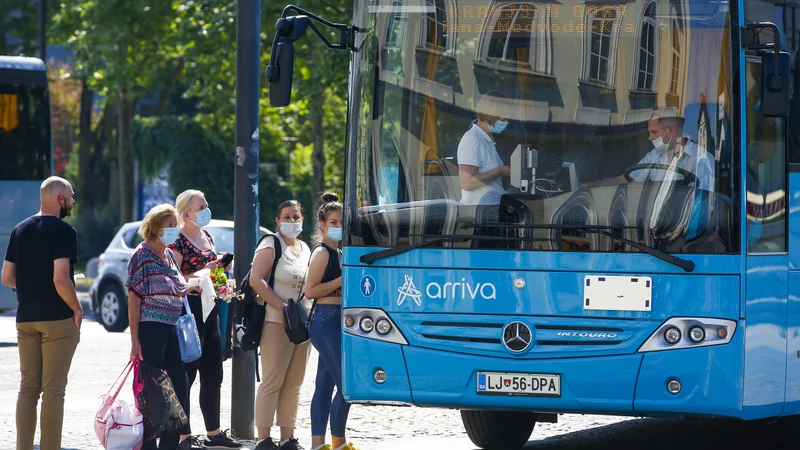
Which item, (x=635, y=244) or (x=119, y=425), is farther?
(x=119, y=425)

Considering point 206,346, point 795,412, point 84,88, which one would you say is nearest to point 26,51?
point 84,88

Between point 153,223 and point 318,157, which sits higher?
point 153,223

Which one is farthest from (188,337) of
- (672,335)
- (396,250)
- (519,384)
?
(672,335)

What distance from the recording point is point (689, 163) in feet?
24.9

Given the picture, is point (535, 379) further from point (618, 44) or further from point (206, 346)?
point (206, 346)

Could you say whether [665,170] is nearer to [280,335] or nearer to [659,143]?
[659,143]

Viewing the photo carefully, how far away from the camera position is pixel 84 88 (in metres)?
39.2

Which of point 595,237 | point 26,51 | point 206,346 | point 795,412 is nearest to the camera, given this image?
point 595,237

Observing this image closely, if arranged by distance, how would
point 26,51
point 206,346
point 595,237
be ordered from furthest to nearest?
point 26,51 → point 206,346 → point 595,237

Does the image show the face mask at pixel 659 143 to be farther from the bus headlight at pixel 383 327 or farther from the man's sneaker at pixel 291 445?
the man's sneaker at pixel 291 445

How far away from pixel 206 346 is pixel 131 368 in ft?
3.76

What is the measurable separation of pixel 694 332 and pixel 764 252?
645mm

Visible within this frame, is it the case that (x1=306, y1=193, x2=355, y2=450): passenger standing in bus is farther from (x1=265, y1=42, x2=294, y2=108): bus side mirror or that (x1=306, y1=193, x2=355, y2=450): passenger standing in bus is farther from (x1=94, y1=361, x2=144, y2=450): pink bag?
(x1=94, y1=361, x2=144, y2=450): pink bag

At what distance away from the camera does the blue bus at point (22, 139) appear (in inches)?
745
